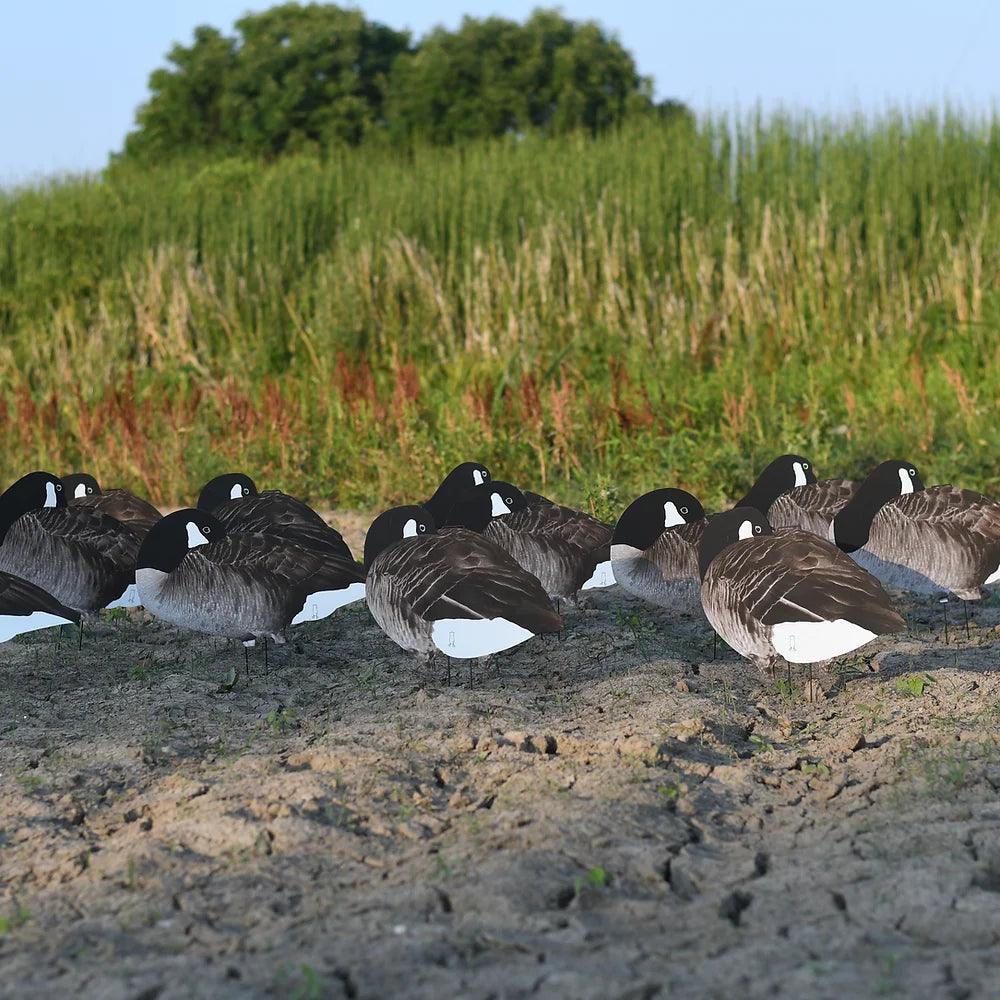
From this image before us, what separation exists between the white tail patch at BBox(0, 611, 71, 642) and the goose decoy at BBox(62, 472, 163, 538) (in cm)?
158

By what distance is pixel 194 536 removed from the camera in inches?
255

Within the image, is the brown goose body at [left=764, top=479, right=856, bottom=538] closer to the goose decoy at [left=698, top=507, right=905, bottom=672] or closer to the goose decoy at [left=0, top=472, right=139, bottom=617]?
the goose decoy at [left=698, top=507, right=905, bottom=672]

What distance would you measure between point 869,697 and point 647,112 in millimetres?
35547

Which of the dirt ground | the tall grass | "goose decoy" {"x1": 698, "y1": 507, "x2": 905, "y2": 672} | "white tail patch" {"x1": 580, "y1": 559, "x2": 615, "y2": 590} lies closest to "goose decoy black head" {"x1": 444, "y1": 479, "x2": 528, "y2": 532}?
"white tail patch" {"x1": 580, "y1": 559, "x2": 615, "y2": 590}

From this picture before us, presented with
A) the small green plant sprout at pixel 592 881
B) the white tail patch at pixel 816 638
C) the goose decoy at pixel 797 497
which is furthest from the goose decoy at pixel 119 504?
the small green plant sprout at pixel 592 881

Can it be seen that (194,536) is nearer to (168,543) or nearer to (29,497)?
(168,543)

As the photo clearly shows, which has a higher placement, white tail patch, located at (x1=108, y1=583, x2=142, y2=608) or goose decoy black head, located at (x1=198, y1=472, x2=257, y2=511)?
goose decoy black head, located at (x1=198, y1=472, x2=257, y2=511)

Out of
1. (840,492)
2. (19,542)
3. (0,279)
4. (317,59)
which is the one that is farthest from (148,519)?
(317,59)

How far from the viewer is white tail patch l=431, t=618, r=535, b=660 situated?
5.50 meters

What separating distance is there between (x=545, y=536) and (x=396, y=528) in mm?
872

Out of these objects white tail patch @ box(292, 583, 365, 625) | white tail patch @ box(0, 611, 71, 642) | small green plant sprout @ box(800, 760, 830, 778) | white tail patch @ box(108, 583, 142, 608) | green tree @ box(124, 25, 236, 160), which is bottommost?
small green plant sprout @ box(800, 760, 830, 778)

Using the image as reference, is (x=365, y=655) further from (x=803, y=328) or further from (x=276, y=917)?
(x=803, y=328)

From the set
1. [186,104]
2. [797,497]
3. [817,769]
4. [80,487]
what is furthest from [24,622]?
[186,104]

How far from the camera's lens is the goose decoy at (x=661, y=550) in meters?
6.64
